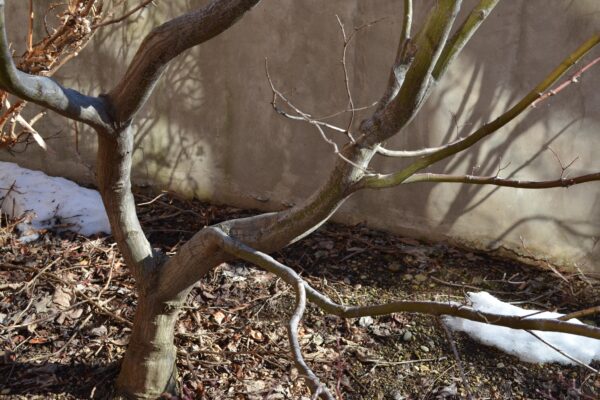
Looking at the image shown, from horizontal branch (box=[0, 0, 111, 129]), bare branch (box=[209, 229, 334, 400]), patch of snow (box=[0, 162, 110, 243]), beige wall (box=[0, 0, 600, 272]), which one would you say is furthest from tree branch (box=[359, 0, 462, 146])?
patch of snow (box=[0, 162, 110, 243])

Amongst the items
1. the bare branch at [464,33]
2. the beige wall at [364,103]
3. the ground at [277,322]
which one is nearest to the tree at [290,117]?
the bare branch at [464,33]

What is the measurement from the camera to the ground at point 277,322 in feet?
11.4

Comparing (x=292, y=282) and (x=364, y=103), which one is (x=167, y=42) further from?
(x=364, y=103)

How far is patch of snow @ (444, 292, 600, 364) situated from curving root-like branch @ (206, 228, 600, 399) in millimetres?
1837

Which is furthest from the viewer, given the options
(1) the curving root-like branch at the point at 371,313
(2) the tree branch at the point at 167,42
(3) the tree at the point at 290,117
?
(2) the tree branch at the point at 167,42

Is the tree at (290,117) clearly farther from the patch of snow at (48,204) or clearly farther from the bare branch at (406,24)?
the patch of snow at (48,204)

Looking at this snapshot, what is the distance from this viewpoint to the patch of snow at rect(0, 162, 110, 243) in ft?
15.0

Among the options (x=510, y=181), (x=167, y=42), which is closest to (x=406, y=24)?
(x=510, y=181)

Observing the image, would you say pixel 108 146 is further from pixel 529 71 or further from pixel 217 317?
pixel 529 71

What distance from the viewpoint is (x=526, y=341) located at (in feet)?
12.4

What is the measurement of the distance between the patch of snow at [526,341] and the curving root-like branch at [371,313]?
1.84 metres

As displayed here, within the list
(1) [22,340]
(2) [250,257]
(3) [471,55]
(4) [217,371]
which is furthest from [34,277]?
(3) [471,55]

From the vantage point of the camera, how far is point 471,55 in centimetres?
414

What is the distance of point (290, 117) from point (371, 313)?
76cm
